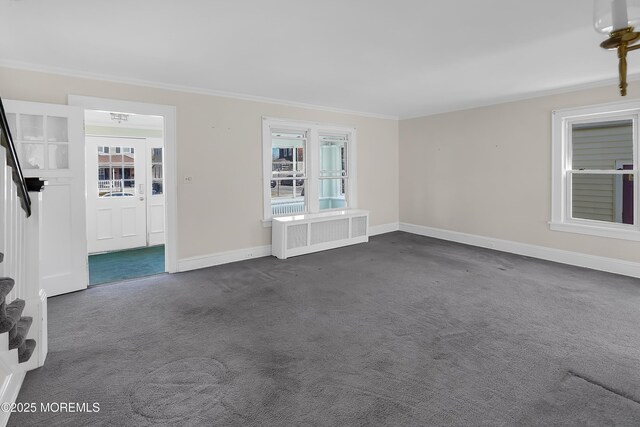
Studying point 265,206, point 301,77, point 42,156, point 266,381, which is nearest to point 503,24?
point 301,77

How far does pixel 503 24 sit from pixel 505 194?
11.4 ft

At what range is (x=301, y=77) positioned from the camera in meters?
4.17

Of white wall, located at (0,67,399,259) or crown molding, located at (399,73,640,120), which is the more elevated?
crown molding, located at (399,73,640,120)

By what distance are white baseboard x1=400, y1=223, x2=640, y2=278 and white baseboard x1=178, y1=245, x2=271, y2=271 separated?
132 inches

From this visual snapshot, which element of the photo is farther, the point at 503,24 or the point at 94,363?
the point at 503,24

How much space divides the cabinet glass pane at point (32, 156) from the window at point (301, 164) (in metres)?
2.71

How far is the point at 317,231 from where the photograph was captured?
5738mm

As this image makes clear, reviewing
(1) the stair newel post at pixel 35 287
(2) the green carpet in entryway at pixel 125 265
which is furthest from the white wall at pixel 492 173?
(1) the stair newel post at pixel 35 287

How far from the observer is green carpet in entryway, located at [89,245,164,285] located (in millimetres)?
4562

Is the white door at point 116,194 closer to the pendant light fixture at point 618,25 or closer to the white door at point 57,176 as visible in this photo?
the white door at point 57,176

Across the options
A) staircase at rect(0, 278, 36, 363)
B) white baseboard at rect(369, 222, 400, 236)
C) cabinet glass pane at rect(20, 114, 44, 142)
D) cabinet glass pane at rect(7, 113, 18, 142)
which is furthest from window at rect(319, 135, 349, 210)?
staircase at rect(0, 278, 36, 363)

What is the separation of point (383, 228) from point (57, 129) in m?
5.54

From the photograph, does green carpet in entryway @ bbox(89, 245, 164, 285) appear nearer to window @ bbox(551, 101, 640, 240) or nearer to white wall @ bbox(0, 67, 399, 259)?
white wall @ bbox(0, 67, 399, 259)

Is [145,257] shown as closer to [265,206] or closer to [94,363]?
[265,206]
